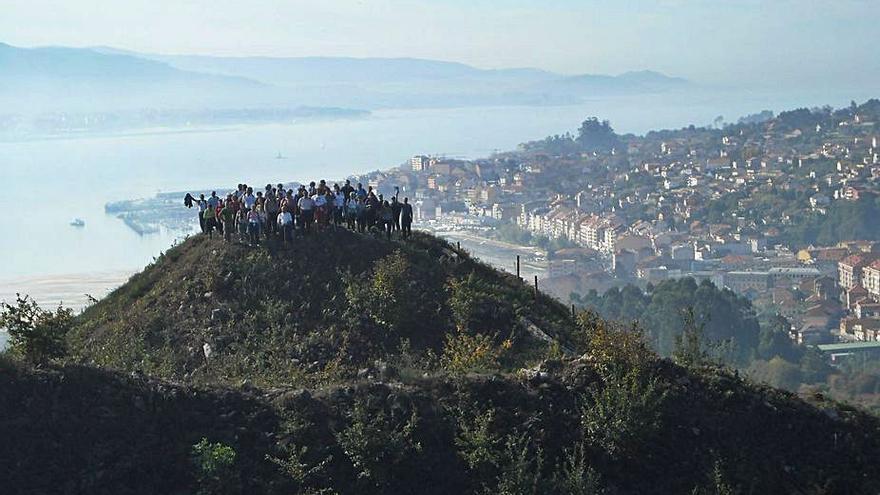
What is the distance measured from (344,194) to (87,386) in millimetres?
7124

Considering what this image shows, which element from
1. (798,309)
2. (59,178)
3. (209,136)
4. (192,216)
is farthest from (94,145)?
(798,309)

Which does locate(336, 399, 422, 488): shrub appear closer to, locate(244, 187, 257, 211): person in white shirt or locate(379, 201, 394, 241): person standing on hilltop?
locate(244, 187, 257, 211): person in white shirt

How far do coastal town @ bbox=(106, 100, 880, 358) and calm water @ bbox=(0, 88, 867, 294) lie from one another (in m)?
4.63

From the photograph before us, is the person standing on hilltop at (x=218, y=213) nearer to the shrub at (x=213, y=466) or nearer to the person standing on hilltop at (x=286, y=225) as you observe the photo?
the person standing on hilltop at (x=286, y=225)

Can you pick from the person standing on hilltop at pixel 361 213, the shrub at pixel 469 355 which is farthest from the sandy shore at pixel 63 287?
the shrub at pixel 469 355

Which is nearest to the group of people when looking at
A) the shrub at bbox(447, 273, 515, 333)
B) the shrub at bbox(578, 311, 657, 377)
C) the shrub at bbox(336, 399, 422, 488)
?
the shrub at bbox(447, 273, 515, 333)

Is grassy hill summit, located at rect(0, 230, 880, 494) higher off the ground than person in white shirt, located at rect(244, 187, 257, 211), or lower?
lower

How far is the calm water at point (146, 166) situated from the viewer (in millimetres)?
48500

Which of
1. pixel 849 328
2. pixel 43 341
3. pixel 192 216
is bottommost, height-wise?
pixel 849 328

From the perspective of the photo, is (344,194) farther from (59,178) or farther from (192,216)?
(59,178)

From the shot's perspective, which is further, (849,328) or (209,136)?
(209,136)

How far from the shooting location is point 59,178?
87.3 metres

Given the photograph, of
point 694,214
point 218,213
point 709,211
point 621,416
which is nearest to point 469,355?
point 621,416

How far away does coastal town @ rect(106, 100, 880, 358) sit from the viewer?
62.8m
